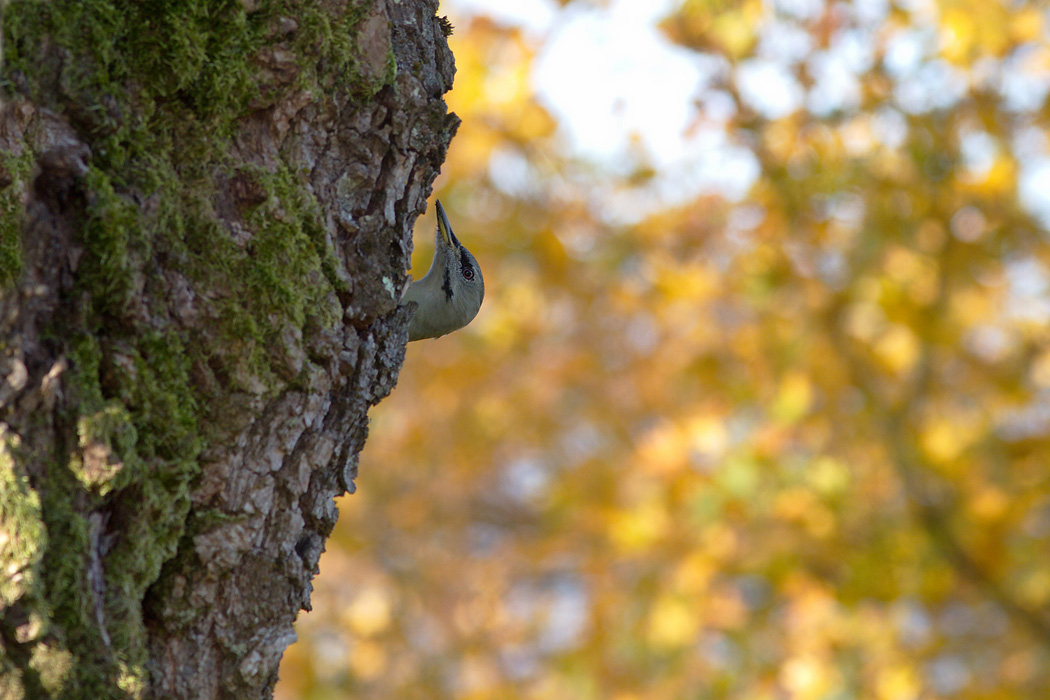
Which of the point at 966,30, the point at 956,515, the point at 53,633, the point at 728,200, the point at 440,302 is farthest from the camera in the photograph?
the point at 728,200

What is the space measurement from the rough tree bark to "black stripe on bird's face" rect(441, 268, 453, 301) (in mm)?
1332

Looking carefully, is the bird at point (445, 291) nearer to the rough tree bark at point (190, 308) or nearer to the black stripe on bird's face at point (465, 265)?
the black stripe on bird's face at point (465, 265)

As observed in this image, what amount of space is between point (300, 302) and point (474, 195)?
5.78 meters

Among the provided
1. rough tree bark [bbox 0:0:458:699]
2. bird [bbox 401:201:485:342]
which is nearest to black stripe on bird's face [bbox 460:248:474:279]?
bird [bbox 401:201:485:342]

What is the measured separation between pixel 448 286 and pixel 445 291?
29 mm

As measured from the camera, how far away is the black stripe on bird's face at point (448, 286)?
9.84 ft

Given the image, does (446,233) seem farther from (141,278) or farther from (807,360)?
(807,360)

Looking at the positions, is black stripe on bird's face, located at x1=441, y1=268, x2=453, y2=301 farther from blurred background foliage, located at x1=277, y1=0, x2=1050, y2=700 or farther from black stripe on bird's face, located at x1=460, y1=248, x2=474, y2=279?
blurred background foliage, located at x1=277, y1=0, x2=1050, y2=700

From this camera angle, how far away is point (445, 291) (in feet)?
9.84

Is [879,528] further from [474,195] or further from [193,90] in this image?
[193,90]

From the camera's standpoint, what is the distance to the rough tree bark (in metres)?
1.18

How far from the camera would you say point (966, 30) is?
485 centimetres

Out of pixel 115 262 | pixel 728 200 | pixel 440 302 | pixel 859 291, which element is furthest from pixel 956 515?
pixel 115 262

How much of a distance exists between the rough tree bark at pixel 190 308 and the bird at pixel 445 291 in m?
1.29
